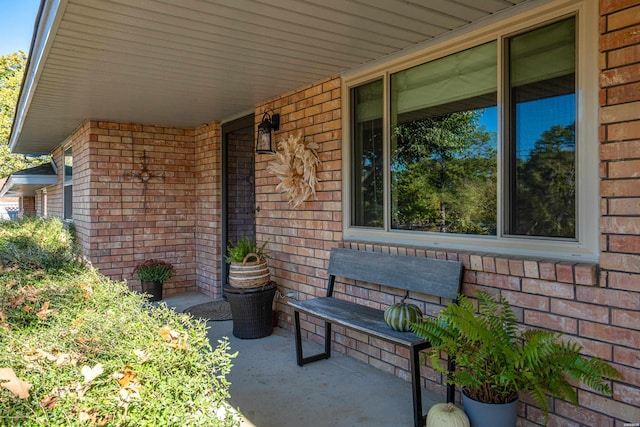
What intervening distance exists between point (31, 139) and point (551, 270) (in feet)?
27.8

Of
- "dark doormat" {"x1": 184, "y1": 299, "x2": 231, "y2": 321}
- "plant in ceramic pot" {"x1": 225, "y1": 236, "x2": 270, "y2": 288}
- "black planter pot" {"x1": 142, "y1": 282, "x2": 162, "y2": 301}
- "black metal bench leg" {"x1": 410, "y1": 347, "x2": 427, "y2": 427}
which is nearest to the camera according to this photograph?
"black metal bench leg" {"x1": 410, "y1": 347, "x2": 427, "y2": 427}

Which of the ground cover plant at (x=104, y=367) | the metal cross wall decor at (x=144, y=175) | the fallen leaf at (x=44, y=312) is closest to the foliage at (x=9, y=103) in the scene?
the metal cross wall decor at (x=144, y=175)

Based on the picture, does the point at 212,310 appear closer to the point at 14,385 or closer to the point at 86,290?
the point at 86,290

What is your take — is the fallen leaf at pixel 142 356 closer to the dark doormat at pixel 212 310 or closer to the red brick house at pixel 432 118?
the red brick house at pixel 432 118

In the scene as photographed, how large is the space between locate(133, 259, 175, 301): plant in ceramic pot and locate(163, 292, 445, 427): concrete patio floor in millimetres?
2380

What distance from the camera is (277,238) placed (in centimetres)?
463

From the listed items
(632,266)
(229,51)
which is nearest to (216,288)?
(229,51)

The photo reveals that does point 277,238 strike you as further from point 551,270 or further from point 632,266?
point 632,266

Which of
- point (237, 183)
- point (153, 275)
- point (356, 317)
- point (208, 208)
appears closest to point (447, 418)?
point (356, 317)

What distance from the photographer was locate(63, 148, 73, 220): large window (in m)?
7.84

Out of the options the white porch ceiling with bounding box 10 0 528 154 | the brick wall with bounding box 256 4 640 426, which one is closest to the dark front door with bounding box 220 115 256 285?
the white porch ceiling with bounding box 10 0 528 154

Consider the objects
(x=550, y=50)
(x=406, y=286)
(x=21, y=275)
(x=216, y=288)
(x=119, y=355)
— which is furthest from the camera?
(x=216, y=288)

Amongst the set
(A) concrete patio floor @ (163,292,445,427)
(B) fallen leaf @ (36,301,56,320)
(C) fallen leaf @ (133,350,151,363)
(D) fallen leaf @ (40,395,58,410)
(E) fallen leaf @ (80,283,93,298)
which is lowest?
(A) concrete patio floor @ (163,292,445,427)

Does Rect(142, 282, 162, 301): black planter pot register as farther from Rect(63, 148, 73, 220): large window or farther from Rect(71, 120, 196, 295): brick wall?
Rect(63, 148, 73, 220): large window
